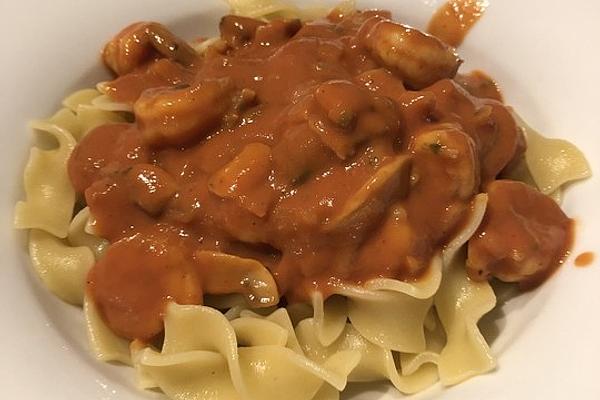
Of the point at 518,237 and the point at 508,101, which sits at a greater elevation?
the point at 508,101

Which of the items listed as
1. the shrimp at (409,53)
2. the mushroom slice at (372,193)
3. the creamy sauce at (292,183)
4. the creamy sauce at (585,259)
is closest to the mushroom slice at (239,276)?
the creamy sauce at (292,183)

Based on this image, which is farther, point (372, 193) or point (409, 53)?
point (409, 53)

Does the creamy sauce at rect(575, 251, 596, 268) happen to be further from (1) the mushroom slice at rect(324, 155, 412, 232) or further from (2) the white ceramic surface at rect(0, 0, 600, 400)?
(1) the mushroom slice at rect(324, 155, 412, 232)

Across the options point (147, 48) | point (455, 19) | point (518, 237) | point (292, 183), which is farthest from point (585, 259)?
point (147, 48)

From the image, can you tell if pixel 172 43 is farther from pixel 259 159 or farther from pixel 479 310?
pixel 479 310

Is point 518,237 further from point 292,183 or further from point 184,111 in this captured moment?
point 184,111

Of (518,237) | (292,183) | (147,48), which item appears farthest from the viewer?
(147,48)
